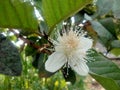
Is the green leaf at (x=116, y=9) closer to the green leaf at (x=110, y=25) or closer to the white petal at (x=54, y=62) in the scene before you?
the green leaf at (x=110, y=25)

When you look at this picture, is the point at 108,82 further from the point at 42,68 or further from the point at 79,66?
the point at 42,68

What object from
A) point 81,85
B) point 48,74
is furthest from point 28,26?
point 81,85

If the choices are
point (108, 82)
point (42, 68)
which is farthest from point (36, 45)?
point (108, 82)

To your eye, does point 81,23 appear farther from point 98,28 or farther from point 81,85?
point 81,85

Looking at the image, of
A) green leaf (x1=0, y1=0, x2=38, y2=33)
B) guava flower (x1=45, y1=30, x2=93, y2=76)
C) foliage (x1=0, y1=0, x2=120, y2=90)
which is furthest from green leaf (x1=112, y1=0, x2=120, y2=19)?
green leaf (x1=0, y1=0, x2=38, y2=33)

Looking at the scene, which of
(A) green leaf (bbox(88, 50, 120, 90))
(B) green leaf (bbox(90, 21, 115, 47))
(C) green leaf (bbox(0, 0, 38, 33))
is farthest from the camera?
(B) green leaf (bbox(90, 21, 115, 47))

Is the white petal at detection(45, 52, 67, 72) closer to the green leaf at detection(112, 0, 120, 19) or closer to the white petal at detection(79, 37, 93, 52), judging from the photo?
the white petal at detection(79, 37, 93, 52)

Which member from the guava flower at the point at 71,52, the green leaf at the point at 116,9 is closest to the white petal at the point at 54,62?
the guava flower at the point at 71,52
